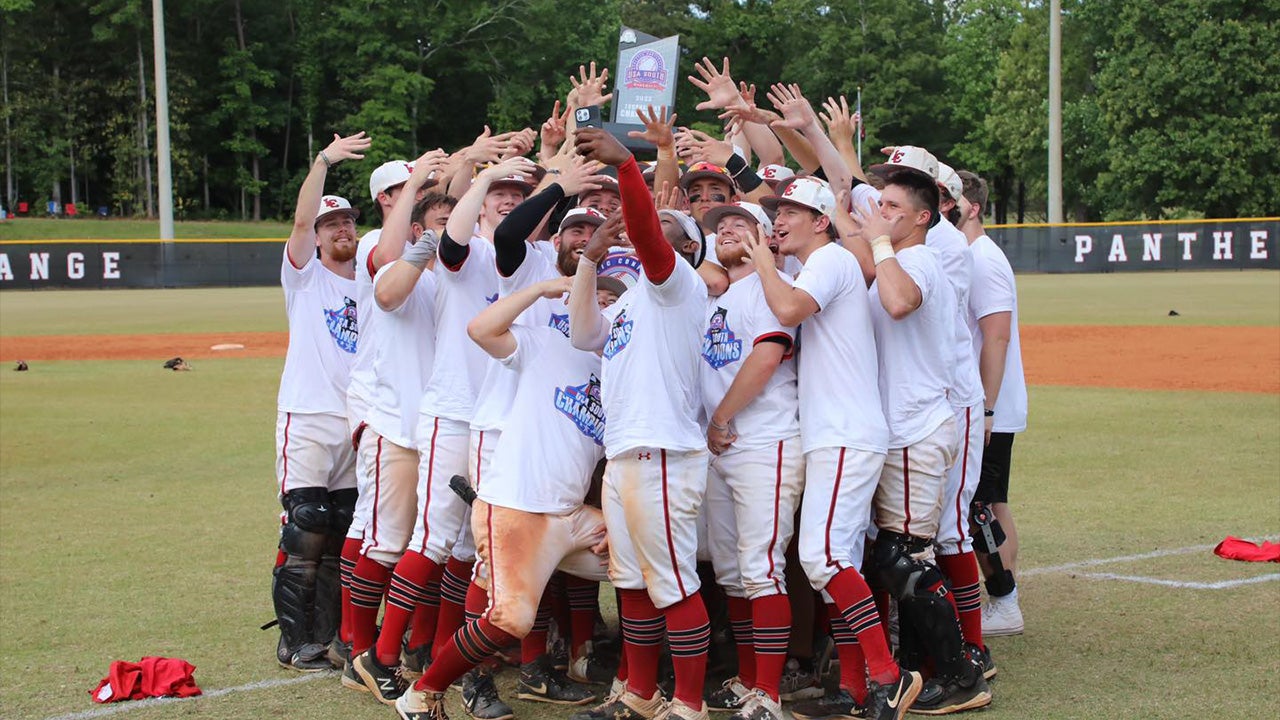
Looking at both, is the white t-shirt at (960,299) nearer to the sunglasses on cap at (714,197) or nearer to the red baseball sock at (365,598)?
the sunglasses on cap at (714,197)

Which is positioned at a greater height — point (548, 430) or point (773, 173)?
point (773, 173)

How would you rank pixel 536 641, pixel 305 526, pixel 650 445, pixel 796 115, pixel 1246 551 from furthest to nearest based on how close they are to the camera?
1. pixel 1246 551
2. pixel 305 526
3. pixel 796 115
4. pixel 536 641
5. pixel 650 445

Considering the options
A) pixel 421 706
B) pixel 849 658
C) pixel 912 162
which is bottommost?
pixel 421 706

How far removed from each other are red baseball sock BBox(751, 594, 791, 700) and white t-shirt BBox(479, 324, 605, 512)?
2.83ft

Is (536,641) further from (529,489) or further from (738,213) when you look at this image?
(738,213)

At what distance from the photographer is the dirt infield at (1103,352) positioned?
16.7 metres

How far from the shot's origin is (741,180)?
708 centimetres

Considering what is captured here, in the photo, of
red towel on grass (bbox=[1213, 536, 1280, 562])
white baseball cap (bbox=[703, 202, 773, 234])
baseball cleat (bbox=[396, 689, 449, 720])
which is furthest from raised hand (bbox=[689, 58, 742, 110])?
red towel on grass (bbox=[1213, 536, 1280, 562])

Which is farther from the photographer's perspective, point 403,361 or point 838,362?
point 403,361

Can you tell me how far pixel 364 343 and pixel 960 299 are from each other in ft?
9.31

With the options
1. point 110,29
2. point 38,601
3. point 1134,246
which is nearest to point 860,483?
point 38,601

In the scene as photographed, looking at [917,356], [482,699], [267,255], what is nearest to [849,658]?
[917,356]

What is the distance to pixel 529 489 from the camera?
17.6 feet

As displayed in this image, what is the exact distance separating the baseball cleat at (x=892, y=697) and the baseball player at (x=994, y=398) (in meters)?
1.48
